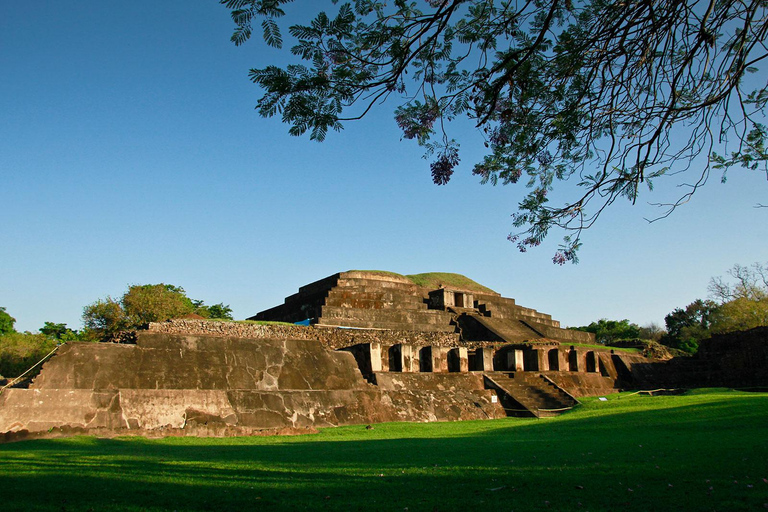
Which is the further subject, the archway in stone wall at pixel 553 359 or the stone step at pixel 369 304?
the stone step at pixel 369 304

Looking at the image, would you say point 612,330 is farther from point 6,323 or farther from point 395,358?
point 6,323

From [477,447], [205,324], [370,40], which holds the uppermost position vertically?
[370,40]

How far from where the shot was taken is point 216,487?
3.98 meters

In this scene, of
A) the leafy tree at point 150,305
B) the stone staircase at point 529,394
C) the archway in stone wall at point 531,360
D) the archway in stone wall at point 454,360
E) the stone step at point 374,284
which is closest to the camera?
the stone staircase at point 529,394

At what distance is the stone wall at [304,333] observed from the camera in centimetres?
1584

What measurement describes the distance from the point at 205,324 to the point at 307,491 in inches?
535

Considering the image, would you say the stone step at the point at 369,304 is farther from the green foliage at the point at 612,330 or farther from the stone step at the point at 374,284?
the green foliage at the point at 612,330

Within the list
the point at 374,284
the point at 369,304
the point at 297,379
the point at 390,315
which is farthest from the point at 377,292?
the point at 297,379

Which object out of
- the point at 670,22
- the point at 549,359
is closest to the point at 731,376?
the point at 549,359

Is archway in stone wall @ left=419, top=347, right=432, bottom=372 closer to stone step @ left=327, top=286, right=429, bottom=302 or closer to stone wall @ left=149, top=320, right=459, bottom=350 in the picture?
stone wall @ left=149, top=320, right=459, bottom=350

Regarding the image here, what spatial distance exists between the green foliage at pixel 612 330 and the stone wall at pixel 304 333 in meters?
23.6

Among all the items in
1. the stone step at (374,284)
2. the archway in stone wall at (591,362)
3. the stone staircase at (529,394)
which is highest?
the stone step at (374,284)

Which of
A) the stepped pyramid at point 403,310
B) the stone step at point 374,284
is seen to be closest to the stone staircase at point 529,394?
the stepped pyramid at point 403,310

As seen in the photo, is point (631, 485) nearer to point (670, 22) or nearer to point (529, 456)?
point (529, 456)
